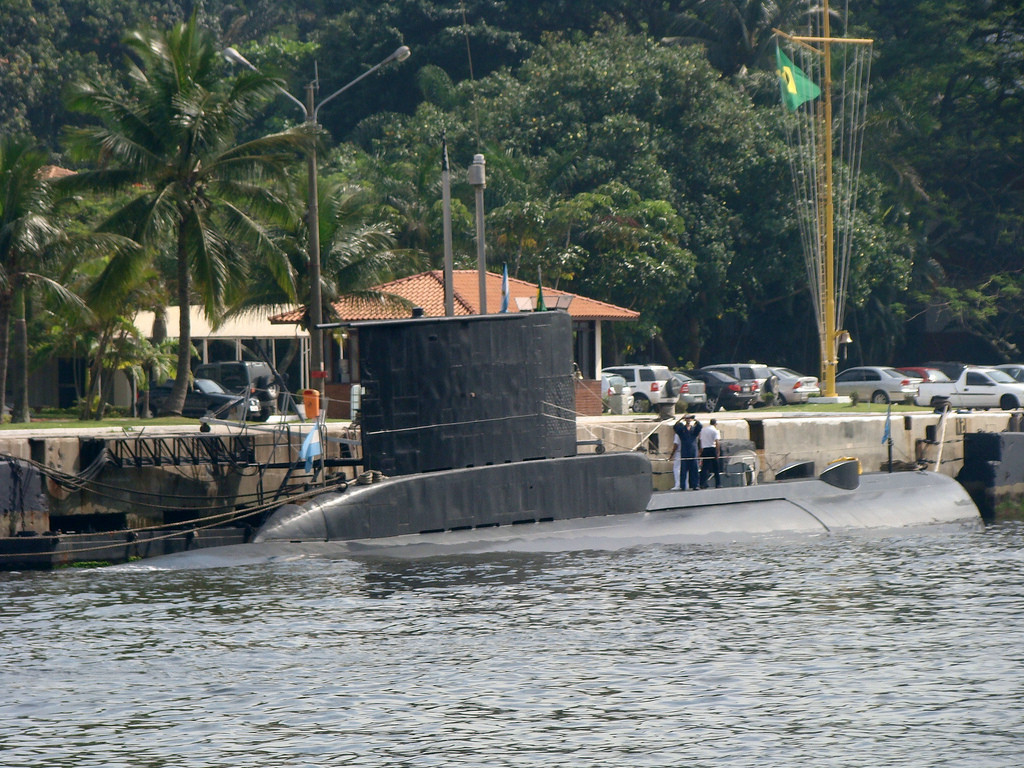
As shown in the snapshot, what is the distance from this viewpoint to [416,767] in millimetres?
12023

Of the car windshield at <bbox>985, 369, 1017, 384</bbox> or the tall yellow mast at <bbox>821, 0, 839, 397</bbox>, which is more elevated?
the tall yellow mast at <bbox>821, 0, 839, 397</bbox>

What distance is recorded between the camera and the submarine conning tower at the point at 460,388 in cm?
2216

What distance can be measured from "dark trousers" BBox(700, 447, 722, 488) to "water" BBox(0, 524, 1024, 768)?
4197 millimetres

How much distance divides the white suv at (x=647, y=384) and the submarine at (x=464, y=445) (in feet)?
76.4

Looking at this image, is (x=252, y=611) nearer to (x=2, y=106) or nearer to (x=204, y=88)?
(x=204, y=88)

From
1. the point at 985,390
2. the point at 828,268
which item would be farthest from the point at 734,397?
the point at 985,390

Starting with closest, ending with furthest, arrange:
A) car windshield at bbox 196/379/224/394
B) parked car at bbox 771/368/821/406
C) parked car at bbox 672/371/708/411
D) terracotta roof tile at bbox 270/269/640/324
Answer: terracotta roof tile at bbox 270/269/640/324 → car windshield at bbox 196/379/224/394 → parked car at bbox 672/371/708/411 → parked car at bbox 771/368/821/406

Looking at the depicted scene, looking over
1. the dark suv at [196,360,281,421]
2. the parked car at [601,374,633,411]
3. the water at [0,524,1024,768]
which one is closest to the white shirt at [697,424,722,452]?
the water at [0,524,1024,768]

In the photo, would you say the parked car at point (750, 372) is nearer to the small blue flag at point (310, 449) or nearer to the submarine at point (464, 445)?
the submarine at point (464, 445)

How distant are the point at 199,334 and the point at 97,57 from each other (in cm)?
3623

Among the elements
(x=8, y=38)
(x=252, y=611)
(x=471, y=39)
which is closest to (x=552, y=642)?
(x=252, y=611)

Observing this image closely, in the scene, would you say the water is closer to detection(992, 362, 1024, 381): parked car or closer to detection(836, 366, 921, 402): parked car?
detection(992, 362, 1024, 381): parked car

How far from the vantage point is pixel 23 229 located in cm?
3678

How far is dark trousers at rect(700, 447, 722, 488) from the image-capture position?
28.0 metres
